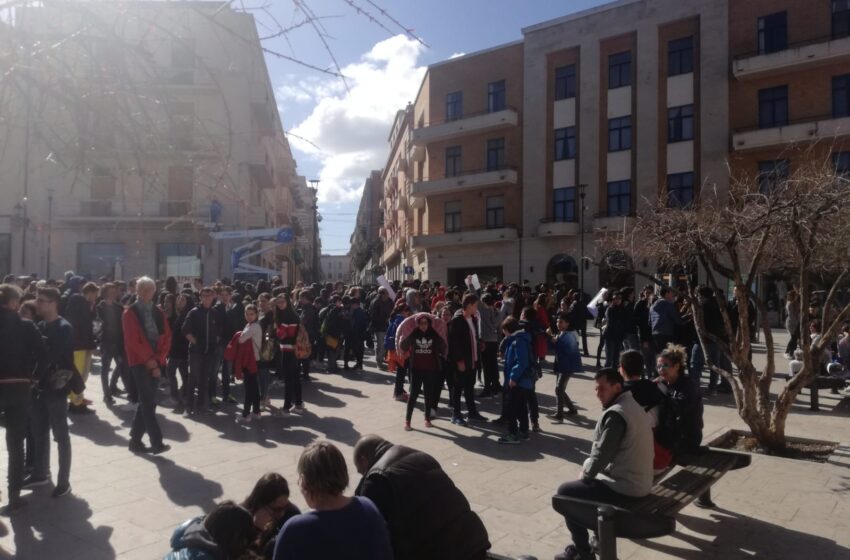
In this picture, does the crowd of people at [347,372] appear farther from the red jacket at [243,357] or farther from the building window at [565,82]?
the building window at [565,82]

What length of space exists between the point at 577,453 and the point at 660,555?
2696 mm

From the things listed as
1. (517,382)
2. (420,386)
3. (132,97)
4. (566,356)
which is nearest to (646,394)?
(517,382)

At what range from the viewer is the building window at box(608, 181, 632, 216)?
3225 cm

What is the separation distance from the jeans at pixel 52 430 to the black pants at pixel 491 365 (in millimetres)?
6668

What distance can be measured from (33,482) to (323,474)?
4626 millimetres

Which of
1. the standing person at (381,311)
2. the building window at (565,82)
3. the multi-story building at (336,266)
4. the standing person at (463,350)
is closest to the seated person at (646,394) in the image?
the standing person at (463,350)

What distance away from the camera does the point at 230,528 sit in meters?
3.09

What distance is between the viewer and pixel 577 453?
23.9 feet

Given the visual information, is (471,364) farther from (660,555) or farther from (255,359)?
(660,555)

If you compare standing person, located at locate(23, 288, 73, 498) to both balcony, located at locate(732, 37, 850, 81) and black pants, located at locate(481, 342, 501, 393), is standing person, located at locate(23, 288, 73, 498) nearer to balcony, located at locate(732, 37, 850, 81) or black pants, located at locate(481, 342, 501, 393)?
black pants, located at locate(481, 342, 501, 393)

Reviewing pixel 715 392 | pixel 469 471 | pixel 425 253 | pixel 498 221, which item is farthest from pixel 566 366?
pixel 425 253

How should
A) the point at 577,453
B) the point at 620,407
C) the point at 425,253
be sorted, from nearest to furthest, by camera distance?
the point at 620,407
the point at 577,453
the point at 425,253

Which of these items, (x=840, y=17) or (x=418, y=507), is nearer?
(x=418, y=507)

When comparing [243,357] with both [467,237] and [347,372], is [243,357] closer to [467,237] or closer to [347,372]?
[347,372]
